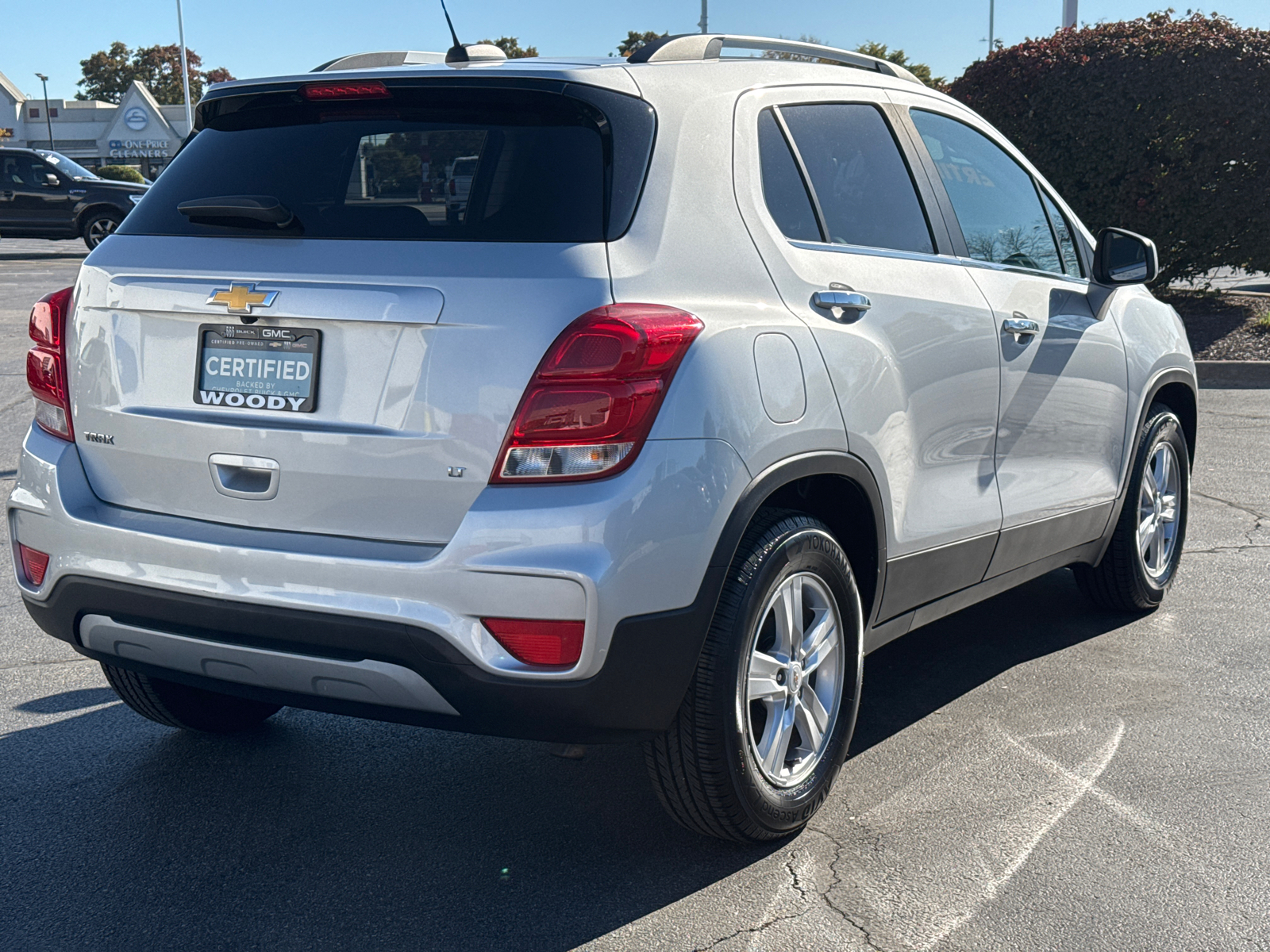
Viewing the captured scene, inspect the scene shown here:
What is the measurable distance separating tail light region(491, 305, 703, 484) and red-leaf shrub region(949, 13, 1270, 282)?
11.7 m

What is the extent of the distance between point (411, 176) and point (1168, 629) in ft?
11.5

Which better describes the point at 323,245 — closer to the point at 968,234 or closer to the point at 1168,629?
the point at 968,234

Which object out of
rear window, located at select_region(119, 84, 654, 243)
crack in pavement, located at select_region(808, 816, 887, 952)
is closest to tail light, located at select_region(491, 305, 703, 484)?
rear window, located at select_region(119, 84, 654, 243)

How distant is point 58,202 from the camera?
26453mm

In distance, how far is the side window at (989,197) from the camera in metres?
4.18

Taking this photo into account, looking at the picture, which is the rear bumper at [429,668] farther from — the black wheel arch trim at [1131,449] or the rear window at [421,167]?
the black wheel arch trim at [1131,449]

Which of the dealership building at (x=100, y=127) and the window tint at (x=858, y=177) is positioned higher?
the window tint at (x=858, y=177)

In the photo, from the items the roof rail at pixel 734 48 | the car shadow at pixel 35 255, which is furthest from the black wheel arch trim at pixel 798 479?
the car shadow at pixel 35 255

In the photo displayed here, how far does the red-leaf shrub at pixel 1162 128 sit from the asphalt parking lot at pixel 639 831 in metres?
9.45

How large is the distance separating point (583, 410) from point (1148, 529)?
338cm

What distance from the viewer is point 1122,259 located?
474 cm

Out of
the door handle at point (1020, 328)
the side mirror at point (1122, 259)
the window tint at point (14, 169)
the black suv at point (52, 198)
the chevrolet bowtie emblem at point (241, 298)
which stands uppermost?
the chevrolet bowtie emblem at point (241, 298)

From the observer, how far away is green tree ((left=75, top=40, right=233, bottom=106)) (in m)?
94.6

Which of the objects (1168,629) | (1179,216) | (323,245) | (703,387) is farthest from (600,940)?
(1179,216)
